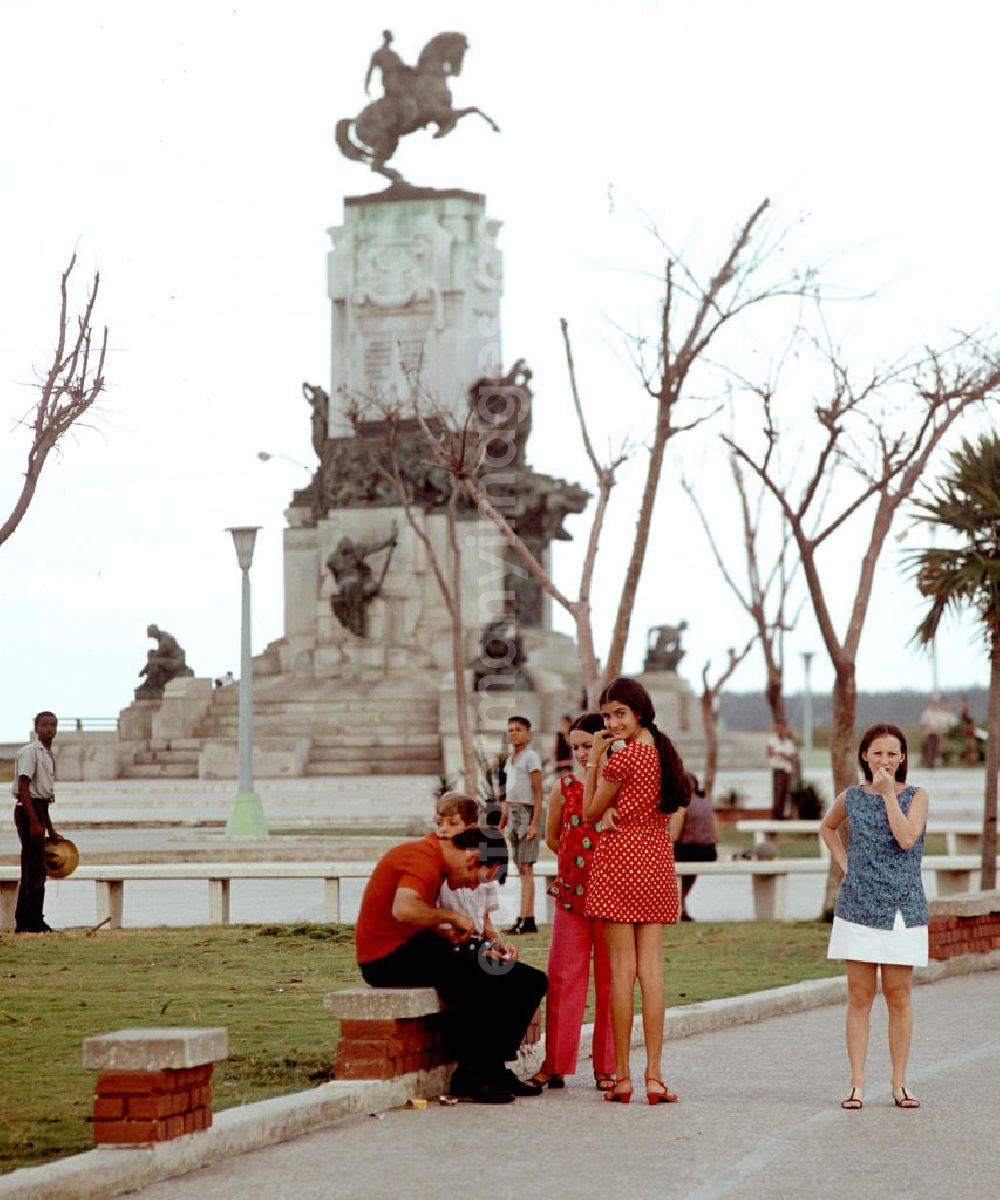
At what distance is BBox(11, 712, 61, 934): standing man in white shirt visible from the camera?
14.8m

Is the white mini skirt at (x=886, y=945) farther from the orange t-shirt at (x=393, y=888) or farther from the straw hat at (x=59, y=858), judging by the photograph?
the straw hat at (x=59, y=858)

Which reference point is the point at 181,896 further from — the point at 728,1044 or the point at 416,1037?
the point at 416,1037

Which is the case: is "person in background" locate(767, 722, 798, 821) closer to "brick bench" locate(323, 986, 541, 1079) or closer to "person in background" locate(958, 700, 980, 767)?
"person in background" locate(958, 700, 980, 767)

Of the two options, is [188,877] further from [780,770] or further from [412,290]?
[412,290]

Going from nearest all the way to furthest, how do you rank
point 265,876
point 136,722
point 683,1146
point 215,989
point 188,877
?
point 683,1146 < point 215,989 < point 265,876 < point 188,877 < point 136,722

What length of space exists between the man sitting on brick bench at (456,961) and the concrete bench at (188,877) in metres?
8.13

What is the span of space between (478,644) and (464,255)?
29.9 feet

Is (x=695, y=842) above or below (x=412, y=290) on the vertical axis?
below

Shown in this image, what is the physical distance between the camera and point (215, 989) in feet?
38.4

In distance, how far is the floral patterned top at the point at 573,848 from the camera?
851 cm

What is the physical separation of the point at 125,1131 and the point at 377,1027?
5.18ft

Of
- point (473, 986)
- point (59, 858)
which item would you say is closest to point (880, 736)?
point (473, 986)

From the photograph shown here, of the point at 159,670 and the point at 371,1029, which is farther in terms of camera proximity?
the point at 159,670

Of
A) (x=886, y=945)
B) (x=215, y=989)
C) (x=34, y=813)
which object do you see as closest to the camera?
(x=886, y=945)
